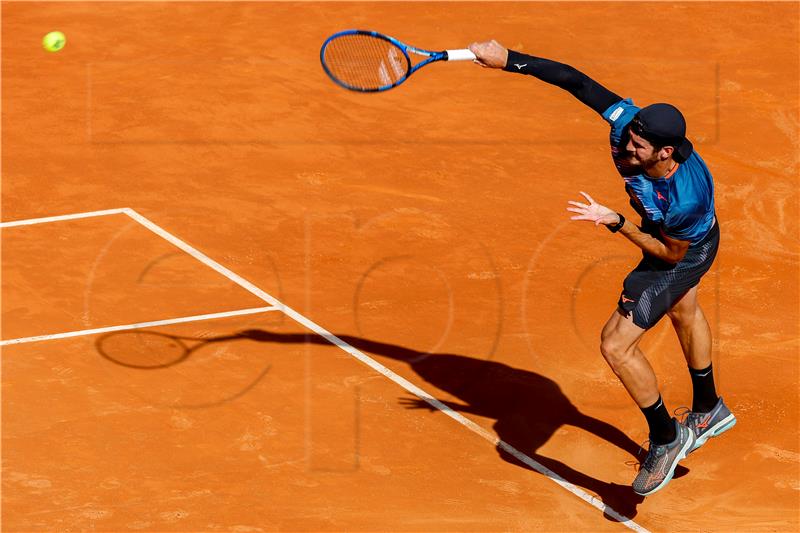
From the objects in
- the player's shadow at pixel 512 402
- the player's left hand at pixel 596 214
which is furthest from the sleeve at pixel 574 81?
the player's shadow at pixel 512 402

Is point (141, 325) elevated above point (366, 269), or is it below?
below

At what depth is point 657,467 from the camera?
351 inches

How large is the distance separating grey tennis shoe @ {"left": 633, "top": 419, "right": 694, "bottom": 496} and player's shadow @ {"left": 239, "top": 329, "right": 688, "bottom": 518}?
0.27 m

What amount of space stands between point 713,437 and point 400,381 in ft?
7.99

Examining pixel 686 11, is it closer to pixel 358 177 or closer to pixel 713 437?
pixel 358 177

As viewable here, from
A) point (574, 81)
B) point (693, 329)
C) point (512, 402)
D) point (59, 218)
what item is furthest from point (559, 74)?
point (59, 218)

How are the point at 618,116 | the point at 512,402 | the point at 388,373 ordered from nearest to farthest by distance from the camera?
the point at 618,116 → the point at 512,402 → the point at 388,373

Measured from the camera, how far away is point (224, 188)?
1356 centimetres

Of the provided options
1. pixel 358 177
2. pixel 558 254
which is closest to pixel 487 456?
pixel 558 254

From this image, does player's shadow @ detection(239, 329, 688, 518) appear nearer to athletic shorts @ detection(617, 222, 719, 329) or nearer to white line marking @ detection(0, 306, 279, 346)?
white line marking @ detection(0, 306, 279, 346)

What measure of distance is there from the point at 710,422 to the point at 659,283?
132 centimetres

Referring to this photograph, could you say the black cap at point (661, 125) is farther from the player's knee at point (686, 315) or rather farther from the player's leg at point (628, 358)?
the player's knee at point (686, 315)

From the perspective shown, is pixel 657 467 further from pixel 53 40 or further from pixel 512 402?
pixel 53 40

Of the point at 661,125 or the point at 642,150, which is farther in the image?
the point at 642,150
